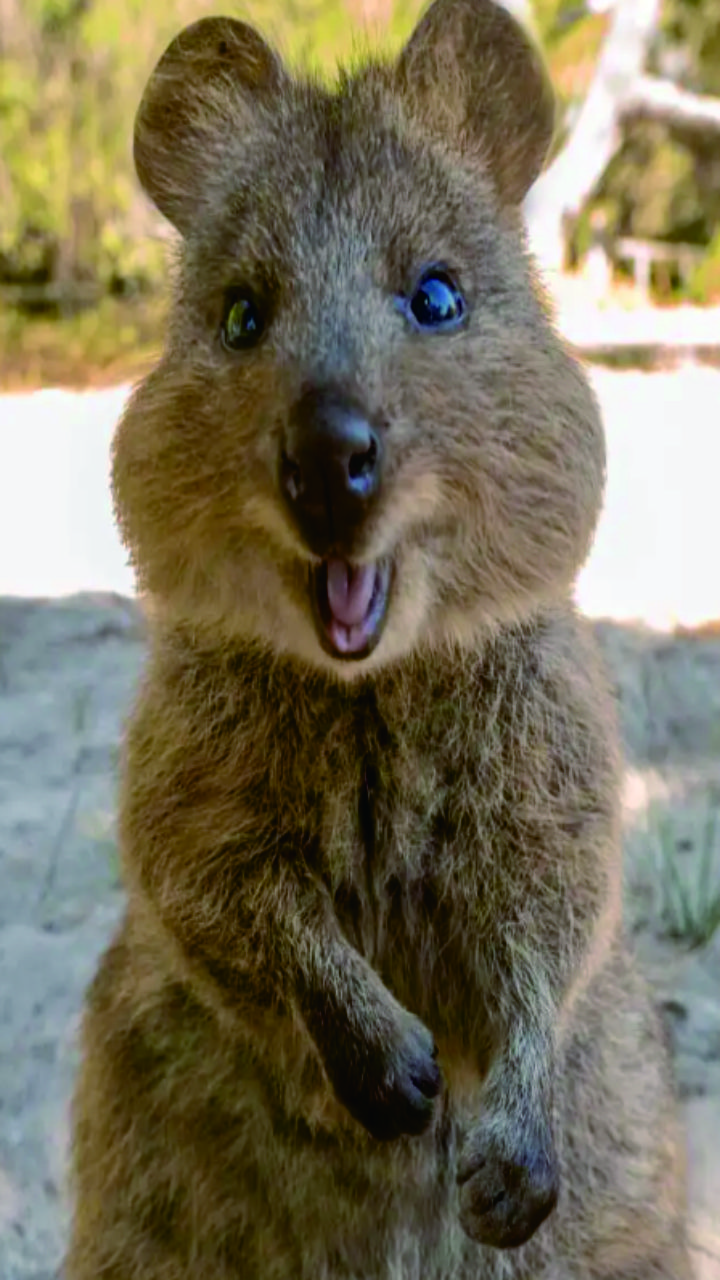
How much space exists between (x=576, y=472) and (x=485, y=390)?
19cm

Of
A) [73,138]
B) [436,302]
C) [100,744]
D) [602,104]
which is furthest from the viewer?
[73,138]

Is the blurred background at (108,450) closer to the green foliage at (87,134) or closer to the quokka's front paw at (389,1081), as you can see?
the green foliage at (87,134)

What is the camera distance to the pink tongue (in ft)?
6.95

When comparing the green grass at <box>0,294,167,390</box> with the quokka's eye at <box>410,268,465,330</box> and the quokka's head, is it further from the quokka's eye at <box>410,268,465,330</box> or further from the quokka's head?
the quokka's eye at <box>410,268,465,330</box>

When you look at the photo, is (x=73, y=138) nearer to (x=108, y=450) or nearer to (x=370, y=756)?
(x=108, y=450)

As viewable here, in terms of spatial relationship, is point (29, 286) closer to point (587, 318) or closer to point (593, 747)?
point (587, 318)

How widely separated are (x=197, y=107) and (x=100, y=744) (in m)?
3.01

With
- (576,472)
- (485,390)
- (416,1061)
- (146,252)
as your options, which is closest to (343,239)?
(485,390)

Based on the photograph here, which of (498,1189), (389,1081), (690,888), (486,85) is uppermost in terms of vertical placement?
(486,85)

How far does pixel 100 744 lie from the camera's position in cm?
542

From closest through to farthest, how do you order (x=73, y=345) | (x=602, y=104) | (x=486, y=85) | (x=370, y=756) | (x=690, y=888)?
(x=370, y=756), (x=486, y=85), (x=690, y=888), (x=602, y=104), (x=73, y=345)

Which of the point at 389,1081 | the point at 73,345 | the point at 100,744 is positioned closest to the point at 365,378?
the point at 389,1081

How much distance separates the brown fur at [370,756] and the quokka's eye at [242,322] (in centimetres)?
3

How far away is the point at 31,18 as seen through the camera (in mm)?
12859
